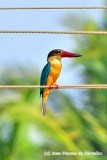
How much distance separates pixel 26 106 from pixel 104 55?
1.38 meters

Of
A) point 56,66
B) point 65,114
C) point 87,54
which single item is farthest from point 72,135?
point 56,66

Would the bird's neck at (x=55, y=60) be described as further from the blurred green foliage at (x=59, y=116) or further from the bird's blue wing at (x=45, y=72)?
the blurred green foliage at (x=59, y=116)

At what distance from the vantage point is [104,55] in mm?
7215

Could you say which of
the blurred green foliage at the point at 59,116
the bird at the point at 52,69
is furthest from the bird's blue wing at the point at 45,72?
the blurred green foliage at the point at 59,116

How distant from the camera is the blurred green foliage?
20.4 feet

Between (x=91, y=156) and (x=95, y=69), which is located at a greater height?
(x=95, y=69)

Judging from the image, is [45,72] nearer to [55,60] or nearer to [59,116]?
[55,60]

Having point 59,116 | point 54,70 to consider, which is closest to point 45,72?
point 54,70

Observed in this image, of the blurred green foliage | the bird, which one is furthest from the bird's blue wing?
the blurred green foliage

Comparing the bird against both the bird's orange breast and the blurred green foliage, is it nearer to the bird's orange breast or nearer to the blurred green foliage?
the bird's orange breast

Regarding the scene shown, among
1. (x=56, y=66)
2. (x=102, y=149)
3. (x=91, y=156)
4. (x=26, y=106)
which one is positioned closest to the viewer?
(x=56, y=66)

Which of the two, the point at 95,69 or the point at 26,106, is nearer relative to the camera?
the point at 26,106

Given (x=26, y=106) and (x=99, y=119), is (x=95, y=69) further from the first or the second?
(x=26, y=106)

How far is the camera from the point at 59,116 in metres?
7.20
